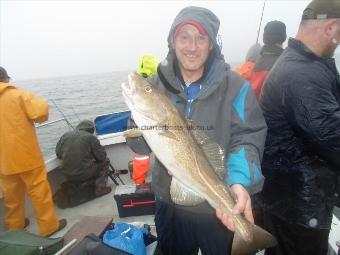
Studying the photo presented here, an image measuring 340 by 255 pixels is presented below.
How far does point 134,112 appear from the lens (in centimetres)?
256

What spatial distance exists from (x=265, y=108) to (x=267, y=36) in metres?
2.35

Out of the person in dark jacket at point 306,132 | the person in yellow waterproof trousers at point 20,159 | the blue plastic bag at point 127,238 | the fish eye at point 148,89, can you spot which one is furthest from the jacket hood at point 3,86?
the person in dark jacket at point 306,132

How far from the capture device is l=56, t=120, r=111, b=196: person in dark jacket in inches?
247

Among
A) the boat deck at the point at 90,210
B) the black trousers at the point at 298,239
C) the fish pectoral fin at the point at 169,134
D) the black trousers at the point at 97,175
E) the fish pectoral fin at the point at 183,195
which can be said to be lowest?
the boat deck at the point at 90,210

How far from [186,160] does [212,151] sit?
255 mm

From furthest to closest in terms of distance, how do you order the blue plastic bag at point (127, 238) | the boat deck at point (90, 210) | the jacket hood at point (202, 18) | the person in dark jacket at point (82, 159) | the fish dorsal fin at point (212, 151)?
the person in dark jacket at point (82, 159)
the boat deck at point (90, 210)
the blue plastic bag at point (127, 238)
the jacket hood at point (202, 18)
the fish dorsal fin at point (212, 151)

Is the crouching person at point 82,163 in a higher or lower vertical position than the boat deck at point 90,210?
higher

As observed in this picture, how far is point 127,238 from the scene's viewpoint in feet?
12.6

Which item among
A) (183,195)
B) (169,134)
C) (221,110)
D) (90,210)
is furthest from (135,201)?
(169,134)

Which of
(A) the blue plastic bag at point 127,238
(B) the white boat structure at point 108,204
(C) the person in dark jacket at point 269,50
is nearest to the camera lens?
(A) the blue plastic bag at point 127,238

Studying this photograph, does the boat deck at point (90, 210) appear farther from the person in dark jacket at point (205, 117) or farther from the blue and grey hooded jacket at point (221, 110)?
the blue and grey hooded jacket at point (221, 110)

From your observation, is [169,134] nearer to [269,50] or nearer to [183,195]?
[183,195]

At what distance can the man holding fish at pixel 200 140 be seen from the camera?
94.7 inches

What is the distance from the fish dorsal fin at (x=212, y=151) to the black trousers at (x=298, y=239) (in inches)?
42.0
